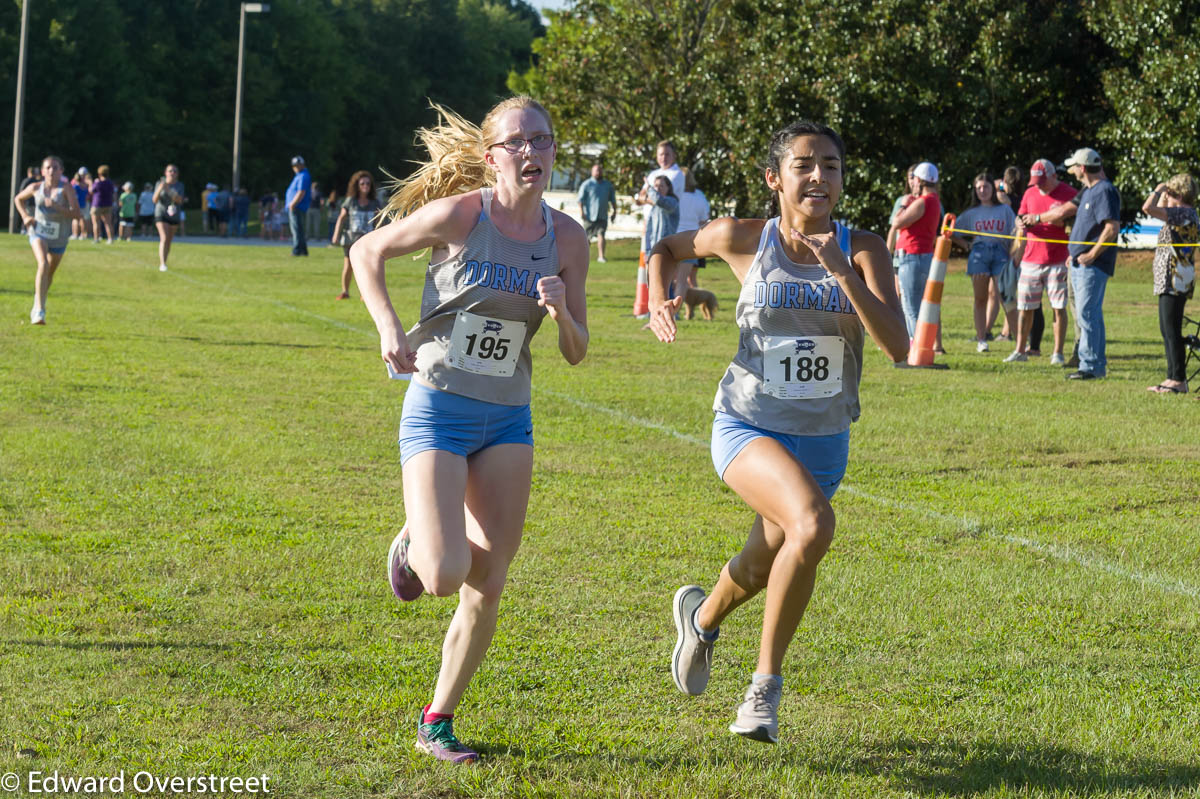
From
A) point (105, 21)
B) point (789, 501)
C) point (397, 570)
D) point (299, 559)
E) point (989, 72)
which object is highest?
point (105, 21)

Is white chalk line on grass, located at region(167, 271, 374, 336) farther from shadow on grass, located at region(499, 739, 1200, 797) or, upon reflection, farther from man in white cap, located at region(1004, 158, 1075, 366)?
shadow on grass, located at region(499, 739, 1200, 797)

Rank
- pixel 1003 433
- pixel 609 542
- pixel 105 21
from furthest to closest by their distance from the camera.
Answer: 1. pixel 105 21
2. pixel 1003 433
3. pixel 609 542

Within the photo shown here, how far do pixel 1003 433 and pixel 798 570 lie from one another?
22.4ft

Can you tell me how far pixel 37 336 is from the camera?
15.9 metres

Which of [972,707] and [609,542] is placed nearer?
[972,707]

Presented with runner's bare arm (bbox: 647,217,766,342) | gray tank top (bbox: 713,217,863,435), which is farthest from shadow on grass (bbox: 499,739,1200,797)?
runner's bare arm (bbox: 647,217,766,342)

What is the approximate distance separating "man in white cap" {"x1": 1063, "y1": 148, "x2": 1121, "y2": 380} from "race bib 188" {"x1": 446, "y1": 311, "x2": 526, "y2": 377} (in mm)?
10229

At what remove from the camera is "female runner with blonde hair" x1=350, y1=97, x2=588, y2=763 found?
4.52 meters

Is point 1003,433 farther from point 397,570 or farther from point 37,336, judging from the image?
point 37,336

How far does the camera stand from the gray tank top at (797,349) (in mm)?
4895

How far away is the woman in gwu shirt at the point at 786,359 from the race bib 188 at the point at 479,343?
69cm

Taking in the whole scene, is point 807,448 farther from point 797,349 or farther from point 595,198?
point 595,198

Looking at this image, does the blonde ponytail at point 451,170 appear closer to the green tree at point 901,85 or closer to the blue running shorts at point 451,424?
the blue running shorts at point 451,424

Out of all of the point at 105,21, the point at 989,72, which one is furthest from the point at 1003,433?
the point at 105,21
